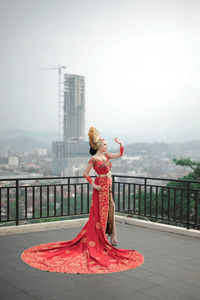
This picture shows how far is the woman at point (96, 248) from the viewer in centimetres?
417

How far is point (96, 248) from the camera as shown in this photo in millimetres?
4586

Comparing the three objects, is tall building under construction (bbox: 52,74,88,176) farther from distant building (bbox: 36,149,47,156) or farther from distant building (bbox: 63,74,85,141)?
distant building (bbox: 36,149,47,156)

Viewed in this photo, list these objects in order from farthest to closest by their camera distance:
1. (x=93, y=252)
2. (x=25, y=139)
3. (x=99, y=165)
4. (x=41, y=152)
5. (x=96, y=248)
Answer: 1. (x=41, y=152)
2. (x=25, y=139)
3. (x=99, y=165)
4. (x=96, y=248)
5. (x=93, y=252)

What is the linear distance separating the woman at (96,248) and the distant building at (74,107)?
50.5 ft

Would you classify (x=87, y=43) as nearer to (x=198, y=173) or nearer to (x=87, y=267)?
(x=198, y=173)

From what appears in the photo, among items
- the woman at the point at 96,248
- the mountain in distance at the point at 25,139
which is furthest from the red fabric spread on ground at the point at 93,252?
the mountain in distance at the point at 25,139

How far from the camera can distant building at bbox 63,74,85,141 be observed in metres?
20.6

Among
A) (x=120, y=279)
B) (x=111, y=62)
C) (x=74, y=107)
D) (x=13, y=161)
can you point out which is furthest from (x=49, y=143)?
(x=120, y=279)

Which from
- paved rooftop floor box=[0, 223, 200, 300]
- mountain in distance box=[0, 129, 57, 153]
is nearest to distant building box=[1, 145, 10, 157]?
mountain in distance box=[0, 129, 57, 153]

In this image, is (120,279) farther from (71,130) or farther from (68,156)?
(71,130)

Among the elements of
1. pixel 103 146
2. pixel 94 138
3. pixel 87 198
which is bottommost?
pixel 87 198

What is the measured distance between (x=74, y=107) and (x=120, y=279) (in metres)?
17.8

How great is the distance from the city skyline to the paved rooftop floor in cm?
1122

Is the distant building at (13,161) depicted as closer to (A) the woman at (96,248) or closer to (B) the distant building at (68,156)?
(B) the distant building at (68,156)
